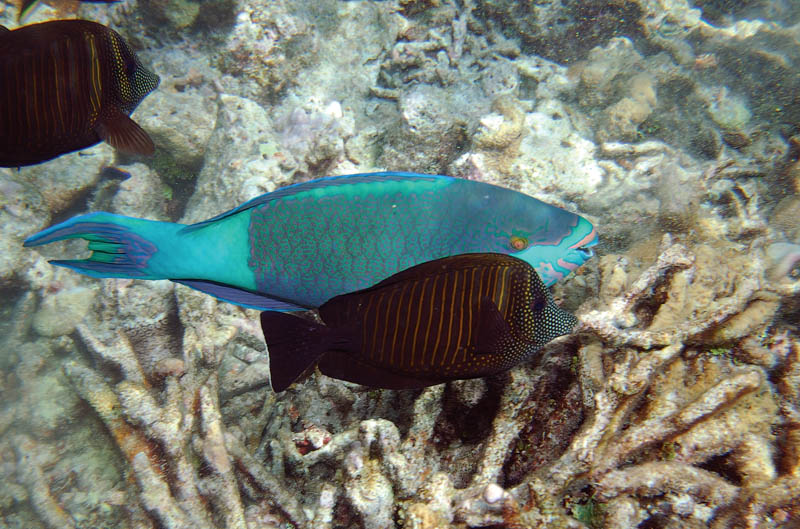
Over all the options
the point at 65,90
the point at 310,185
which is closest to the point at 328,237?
the point at 310,185

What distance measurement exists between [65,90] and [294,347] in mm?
1552

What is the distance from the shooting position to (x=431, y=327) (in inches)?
54.0

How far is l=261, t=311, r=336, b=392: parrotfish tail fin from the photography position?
4.59 ft

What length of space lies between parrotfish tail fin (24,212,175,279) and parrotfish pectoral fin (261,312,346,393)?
2.11ft

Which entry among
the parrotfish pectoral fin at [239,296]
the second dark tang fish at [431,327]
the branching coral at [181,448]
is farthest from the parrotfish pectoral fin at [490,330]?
the branching coral at [181,448]

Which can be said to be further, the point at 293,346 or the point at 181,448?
the point at 181,448

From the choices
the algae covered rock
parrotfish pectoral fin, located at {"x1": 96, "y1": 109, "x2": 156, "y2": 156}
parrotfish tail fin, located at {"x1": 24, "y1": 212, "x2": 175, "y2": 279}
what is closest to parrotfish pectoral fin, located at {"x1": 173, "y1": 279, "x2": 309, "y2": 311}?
parrotfish tail fin, located at {"x1": 24, "y1": 212, "x2": 175, "y2": 279}

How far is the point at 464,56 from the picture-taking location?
5.25 meters

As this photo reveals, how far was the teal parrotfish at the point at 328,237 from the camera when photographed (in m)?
1.71

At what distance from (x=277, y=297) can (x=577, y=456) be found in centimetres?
130

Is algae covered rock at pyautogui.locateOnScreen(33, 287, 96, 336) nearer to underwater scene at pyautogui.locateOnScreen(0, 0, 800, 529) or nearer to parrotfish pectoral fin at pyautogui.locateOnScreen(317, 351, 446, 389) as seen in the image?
underwater scene at pyautogui.locateOnScreen(0, 0, 800, 529)

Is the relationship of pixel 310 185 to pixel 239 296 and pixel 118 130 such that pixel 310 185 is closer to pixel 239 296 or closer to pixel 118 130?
pixel 239 296

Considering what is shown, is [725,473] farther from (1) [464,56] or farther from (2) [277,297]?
(1) [464,56]

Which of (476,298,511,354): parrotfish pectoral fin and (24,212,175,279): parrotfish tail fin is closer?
(476,298,511,354): parrotfish pectoral fin
